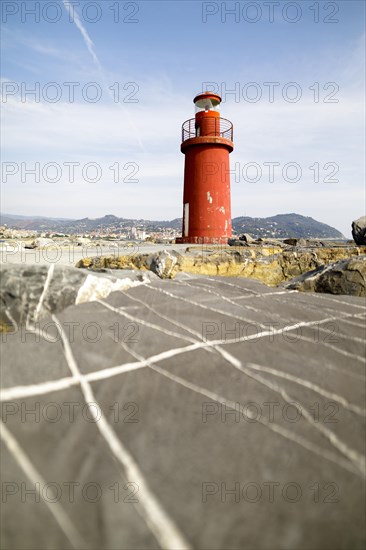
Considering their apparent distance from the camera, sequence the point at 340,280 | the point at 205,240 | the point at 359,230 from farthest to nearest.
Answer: the point at 205,240 < the point at 359,230 < the point at 340,280

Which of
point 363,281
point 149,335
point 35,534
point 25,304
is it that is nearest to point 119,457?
point 35,534

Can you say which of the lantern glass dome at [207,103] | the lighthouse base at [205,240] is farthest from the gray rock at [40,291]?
the lantern glass dome at [207,103]

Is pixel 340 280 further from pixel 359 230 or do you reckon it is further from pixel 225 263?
pixel 359 230

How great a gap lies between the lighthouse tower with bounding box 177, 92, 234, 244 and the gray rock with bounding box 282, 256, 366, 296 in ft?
34.6

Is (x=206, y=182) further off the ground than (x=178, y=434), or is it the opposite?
(x=206, y=182)

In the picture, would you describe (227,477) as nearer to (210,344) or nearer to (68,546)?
(68,546)

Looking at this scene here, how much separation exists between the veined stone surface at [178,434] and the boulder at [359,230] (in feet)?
32.0

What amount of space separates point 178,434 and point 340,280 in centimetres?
214

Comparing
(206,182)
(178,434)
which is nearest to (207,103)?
(206,182)

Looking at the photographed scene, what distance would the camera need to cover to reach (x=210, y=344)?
1428mm

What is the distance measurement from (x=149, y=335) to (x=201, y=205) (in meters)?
12.6

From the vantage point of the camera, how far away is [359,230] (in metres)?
10.3

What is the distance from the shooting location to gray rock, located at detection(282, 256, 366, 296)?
2574mm

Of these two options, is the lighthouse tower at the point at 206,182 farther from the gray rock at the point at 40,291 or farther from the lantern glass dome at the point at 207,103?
the gray rock at the point at 40,291
